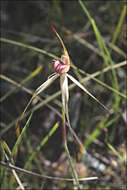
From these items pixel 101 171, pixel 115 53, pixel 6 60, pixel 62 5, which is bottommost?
pixel 101 171

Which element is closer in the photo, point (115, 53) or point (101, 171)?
point (101, 171)

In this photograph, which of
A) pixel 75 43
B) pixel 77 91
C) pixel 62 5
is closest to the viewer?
pixel 77 91

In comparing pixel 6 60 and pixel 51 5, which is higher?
pixel 51 5

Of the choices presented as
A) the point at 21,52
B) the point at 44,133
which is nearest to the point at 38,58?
the point at 21,52

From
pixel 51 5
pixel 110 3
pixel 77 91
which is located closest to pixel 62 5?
pixel 51 5

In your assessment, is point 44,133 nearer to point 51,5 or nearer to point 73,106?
point 73,106

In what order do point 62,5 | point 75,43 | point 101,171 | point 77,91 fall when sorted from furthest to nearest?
1. point 62,5
2. point 75,43
3. point 77,91
4. point 101,171
